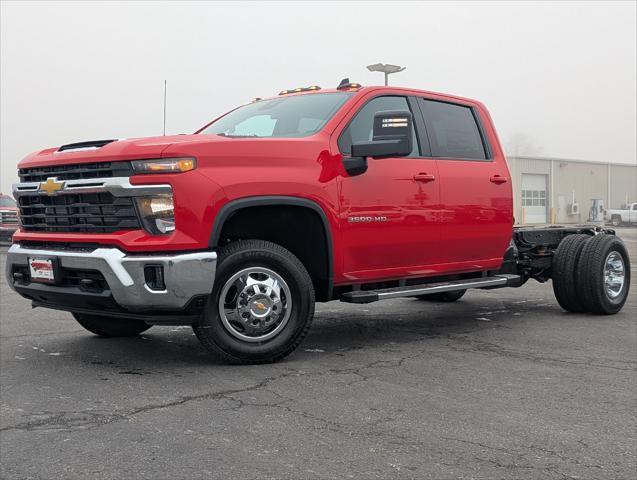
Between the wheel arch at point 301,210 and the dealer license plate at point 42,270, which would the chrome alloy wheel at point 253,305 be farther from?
the dealer license plate at point 42,270

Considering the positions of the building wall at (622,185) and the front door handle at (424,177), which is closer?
the front door handle at (424,177)

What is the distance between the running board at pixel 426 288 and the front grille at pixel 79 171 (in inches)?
74.8

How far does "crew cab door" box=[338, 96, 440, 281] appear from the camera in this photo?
5547 mm

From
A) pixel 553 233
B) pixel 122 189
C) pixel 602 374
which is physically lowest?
pixel 602 374

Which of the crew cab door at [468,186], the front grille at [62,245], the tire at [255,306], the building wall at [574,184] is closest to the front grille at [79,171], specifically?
the front grille at [62,245]

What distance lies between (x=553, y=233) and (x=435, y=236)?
7.77 ft

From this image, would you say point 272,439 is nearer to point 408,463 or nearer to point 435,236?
point 408,463

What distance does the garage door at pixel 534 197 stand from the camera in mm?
49469

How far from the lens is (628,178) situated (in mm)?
60875

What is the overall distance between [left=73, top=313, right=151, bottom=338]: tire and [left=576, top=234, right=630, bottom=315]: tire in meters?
4.32

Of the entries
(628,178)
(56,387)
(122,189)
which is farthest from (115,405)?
(628,178)

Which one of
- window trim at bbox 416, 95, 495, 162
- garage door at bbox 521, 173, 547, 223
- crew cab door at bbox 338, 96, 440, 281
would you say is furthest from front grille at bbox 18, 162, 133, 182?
garage door at bbox 521, 173, 547, 223

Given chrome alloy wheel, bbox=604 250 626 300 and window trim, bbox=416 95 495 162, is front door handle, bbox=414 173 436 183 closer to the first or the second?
window trim, bbox=416 95 495 162

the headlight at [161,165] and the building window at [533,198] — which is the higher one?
the headlight at [161,165]
